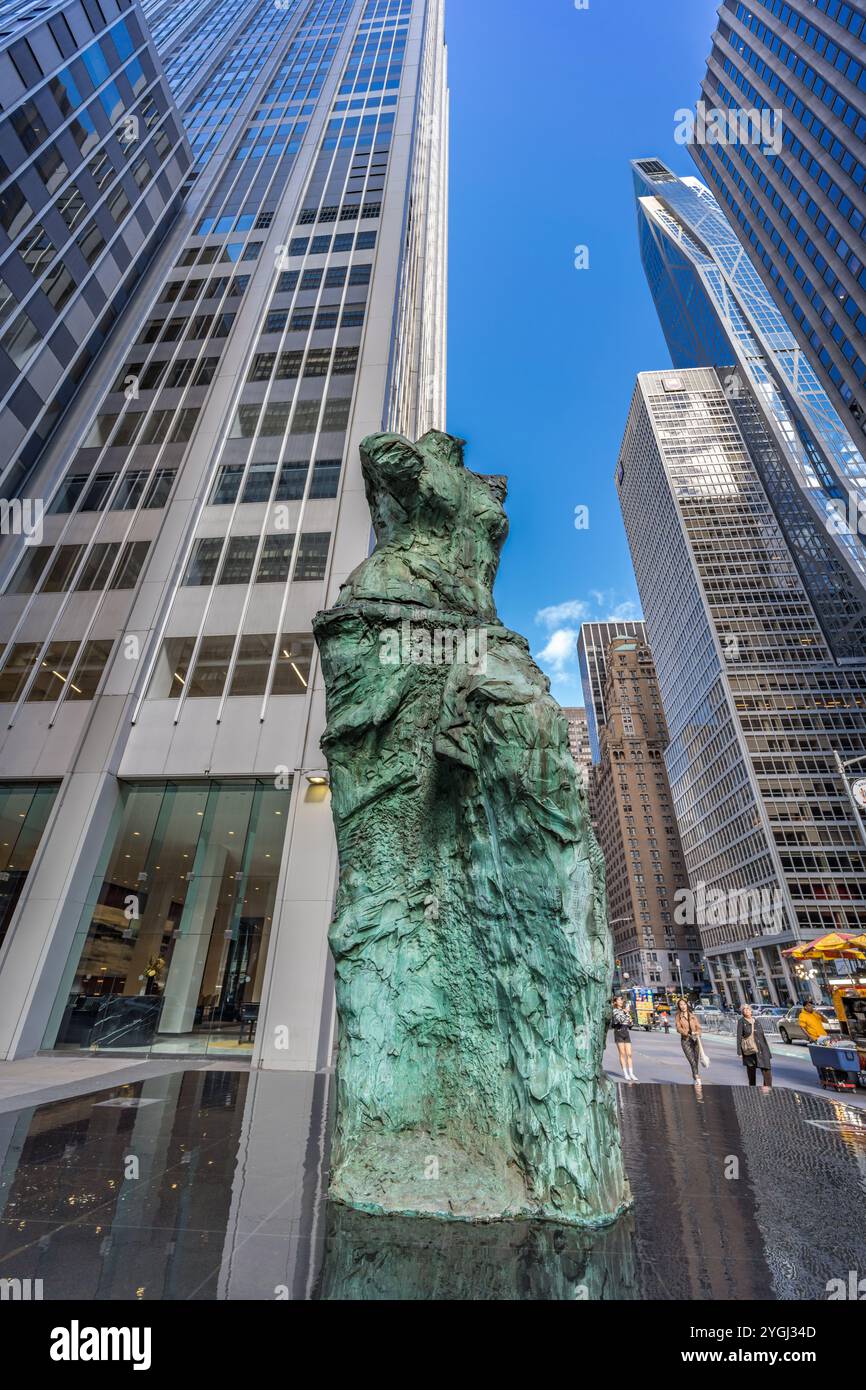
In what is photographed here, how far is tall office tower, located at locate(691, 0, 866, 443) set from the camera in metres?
46.7

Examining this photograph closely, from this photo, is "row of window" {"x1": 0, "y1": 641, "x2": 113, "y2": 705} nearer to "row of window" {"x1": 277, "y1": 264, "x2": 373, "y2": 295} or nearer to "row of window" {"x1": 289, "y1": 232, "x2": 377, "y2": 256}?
"row of window" {"x1": 277, "y1": 264, "x2": 373, "y2": 295}

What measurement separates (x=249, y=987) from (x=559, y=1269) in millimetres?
13523

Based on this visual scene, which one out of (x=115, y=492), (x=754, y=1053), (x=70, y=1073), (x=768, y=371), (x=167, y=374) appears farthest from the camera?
(x=768, y=371)

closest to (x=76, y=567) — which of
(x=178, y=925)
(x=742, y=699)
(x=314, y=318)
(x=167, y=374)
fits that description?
(x=167, y=374)

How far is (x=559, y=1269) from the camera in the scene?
158 inches

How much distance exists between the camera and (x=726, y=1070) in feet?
54.8

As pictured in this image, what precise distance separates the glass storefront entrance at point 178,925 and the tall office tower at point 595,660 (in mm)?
157957

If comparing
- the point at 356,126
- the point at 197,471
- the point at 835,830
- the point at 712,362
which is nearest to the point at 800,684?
the point at 835,830

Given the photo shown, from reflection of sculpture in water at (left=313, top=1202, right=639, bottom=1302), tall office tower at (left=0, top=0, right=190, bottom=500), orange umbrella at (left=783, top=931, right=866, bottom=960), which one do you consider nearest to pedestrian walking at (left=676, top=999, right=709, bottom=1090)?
orange umbrella at (left=783, top=931, right=866, bottom=960)

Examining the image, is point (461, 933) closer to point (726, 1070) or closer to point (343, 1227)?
point (343, 1227)

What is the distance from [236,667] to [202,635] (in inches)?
74.1

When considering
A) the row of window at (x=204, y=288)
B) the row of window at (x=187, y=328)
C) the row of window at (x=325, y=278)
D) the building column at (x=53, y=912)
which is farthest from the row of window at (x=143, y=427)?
the building column at (x=53, y=912)

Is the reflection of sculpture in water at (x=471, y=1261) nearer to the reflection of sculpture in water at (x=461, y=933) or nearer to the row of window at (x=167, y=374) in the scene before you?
the reflection of sculpture in water at (x=461, y=933)

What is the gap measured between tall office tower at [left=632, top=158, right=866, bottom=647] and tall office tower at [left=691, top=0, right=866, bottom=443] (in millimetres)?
12132
